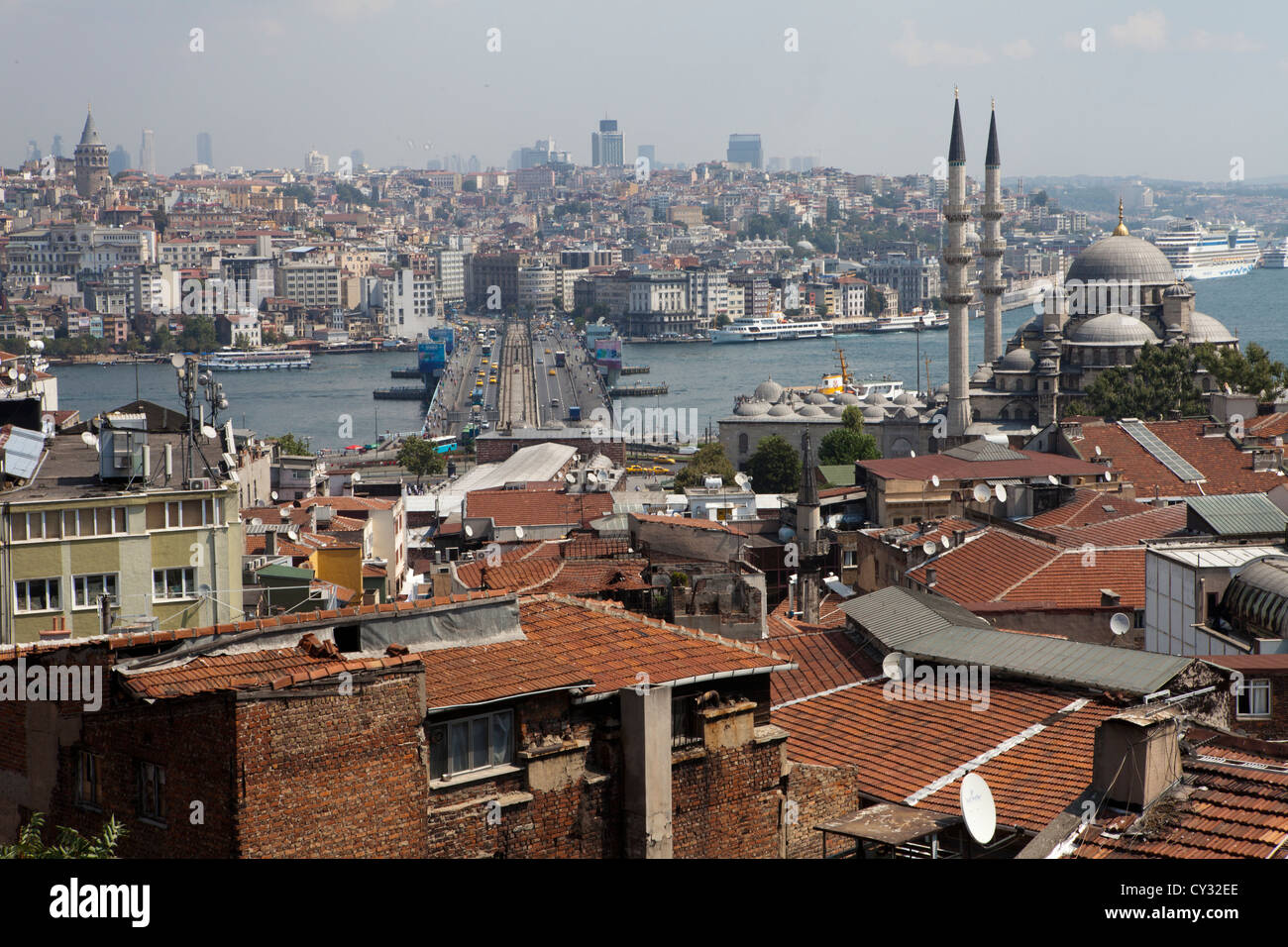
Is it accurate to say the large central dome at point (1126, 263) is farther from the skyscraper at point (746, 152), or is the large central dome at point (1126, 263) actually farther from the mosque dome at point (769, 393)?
the skyscraper at point (746, 152)

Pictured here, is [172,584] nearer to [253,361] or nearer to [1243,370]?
[1243,370]

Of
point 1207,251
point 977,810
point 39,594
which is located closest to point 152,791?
point 977,810

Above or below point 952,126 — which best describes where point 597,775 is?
below

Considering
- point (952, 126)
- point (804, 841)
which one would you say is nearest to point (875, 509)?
point (804, 841)

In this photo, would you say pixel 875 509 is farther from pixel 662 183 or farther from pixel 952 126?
pixel 662 183
